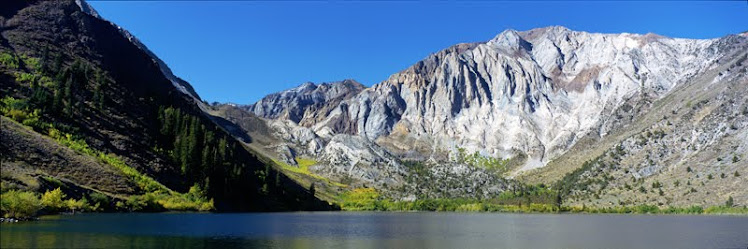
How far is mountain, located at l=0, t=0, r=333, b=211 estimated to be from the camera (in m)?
94.9

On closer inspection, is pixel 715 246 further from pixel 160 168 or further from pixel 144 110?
pixel 144 110

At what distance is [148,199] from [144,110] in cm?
4830

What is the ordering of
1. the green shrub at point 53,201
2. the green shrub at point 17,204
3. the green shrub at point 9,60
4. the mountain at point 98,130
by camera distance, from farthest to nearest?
the green shrub at point 9,60 < the mountain at point 98,130 < the green shrub at point 53,201 < the green shrub at point 17,204

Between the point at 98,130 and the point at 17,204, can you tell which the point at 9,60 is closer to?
the point at 98,130

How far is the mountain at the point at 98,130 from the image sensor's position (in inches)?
3738

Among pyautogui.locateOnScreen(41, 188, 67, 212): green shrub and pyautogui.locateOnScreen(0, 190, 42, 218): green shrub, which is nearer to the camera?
pyautogui.locateOnScreen(0, 190, 42, 218): green shrub

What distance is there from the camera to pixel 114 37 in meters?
189

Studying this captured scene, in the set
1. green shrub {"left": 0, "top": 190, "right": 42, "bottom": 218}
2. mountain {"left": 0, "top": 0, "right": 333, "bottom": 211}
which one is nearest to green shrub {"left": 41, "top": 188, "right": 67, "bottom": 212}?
mountain {"left": 0, "top": 0, "right": 333, "bottom": 211}

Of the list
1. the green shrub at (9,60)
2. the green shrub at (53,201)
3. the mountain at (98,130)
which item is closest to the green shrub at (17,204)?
the mountain at (98,130)

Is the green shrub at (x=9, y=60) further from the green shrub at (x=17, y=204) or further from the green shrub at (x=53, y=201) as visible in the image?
the green shrub at (x=17, y=204)

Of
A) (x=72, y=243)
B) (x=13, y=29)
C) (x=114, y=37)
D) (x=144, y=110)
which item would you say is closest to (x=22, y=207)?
(x=72, y=243)

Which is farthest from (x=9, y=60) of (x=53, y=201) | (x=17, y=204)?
(x=17, y=204)

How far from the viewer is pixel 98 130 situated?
120 m

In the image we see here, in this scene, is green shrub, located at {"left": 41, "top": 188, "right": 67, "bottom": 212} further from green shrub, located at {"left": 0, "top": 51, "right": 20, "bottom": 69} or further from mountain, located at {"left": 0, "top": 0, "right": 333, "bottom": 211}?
green shrub, located at {"left": 0, "top": 51, "right": 20, "bottom": 69}
